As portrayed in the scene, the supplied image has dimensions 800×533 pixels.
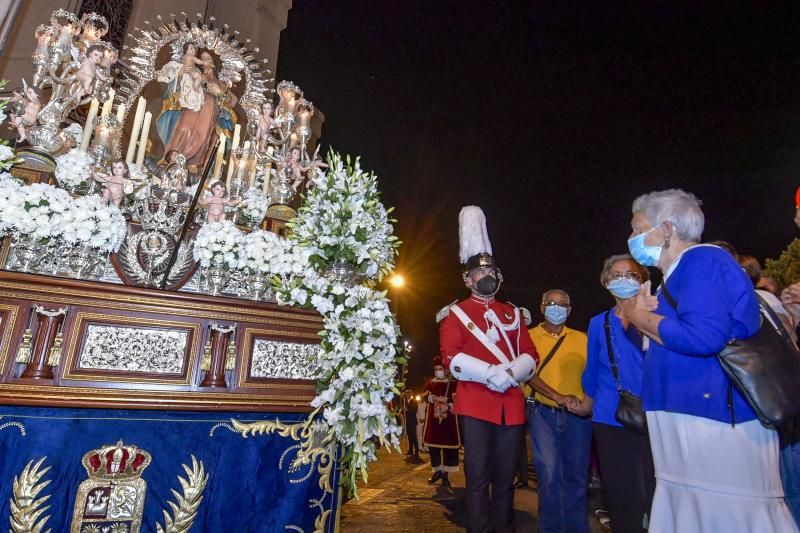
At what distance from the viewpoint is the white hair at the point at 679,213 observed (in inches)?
83.1

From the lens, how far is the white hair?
2111mm

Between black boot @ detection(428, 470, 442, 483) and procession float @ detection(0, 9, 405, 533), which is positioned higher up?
procession float @ detection(0, 9, 405, 533)

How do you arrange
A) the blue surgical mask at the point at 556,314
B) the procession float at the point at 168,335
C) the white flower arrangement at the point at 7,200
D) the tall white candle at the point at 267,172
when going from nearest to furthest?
the procession float at the point at 168,335, the white flower arrangement at the point at 7,200, the tall white candle at the point at 267,172, the blue surgical mask at the point at 556,314

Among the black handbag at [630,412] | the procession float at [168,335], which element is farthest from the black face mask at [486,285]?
the black handbag at [630,412]

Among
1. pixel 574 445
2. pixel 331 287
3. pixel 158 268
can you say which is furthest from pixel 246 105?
pixel 574 445

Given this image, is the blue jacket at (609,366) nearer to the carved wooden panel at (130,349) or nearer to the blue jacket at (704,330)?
the blue jacket at (704,330)

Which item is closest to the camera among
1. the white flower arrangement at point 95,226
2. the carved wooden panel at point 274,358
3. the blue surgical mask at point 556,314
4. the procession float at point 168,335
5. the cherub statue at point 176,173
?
the procession float at point 168,335

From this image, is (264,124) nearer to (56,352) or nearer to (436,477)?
(56,352)

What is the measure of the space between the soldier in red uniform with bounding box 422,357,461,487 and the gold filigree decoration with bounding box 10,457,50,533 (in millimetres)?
5505

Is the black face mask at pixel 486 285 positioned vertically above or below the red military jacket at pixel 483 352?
above

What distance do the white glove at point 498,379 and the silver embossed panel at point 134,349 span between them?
6.97 ft

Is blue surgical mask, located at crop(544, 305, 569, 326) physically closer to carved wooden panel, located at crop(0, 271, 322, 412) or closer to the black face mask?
the black face mask

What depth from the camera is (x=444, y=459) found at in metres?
6.84

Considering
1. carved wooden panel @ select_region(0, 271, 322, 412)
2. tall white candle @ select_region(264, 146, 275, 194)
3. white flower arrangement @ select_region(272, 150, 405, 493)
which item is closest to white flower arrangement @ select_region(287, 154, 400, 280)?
white flower arrangement @ select_region(272, 150, 405, 493)
